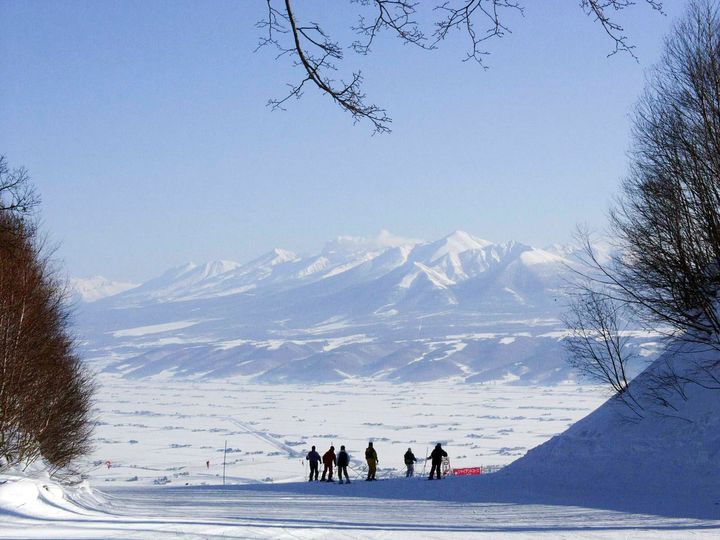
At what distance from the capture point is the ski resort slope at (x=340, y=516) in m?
10.8

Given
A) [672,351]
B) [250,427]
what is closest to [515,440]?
[250,427]

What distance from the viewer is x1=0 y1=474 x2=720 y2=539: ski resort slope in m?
10.8

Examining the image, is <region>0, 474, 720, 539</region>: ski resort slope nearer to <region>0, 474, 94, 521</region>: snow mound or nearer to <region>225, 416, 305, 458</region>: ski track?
<region>0, 474, 94, 521</region>: snow mound

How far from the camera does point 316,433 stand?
135 metres

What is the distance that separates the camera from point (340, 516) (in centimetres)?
1605

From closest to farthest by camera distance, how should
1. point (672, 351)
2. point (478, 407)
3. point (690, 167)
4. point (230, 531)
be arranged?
point (230, 531) → point (690, 167) → point (672, 351) → point (478, 407)

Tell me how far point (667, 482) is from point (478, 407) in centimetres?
16209

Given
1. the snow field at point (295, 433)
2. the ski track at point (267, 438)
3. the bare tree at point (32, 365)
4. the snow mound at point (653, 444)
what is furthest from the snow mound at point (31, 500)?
the ski track at point (267, 438)

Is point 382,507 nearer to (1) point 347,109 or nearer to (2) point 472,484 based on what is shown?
(2) point 472,484

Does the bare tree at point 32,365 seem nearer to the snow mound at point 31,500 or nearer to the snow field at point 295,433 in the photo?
the snow mound at point 31,500

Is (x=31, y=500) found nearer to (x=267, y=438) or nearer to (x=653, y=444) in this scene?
(x=653, y=444)

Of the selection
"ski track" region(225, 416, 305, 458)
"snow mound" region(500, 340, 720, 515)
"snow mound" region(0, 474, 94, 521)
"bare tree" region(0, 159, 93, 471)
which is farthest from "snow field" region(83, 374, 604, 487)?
"snow mound" region(0, 474, 94, 521)

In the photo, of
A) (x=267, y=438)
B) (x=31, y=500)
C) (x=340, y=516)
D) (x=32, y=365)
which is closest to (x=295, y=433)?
(x=267, y=438)

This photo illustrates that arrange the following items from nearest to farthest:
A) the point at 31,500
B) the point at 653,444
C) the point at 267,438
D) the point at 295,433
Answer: the point at 31,500 < the point at 653,444 < the point at 267,438 < the point at 295,433
